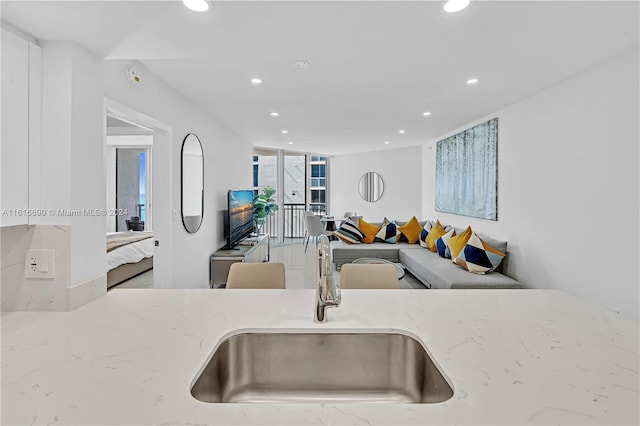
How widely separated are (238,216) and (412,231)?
10.1 ft

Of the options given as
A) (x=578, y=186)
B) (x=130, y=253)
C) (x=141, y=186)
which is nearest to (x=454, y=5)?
(x=578, y=186)

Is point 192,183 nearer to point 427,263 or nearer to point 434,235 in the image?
point 427,263

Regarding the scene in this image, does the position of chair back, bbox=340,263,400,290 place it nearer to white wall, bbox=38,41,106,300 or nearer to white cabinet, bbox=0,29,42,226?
white wall, bbox=38,41,106,300

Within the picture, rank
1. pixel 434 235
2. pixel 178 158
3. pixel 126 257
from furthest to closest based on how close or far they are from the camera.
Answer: pixel 434 235 < pixel 126 257 < pixel 178 158

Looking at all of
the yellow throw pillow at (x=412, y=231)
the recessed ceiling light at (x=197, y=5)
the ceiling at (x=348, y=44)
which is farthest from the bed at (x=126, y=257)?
the yellow throw pillow at (x=412, y=231)

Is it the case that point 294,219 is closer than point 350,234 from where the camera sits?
No

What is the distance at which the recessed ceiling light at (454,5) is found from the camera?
5.23ft

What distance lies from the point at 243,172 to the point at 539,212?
455cm

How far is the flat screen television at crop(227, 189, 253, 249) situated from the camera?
4.61 meters

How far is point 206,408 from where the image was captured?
2.52 ft

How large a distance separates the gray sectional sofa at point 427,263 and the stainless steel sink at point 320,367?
97.7 inches

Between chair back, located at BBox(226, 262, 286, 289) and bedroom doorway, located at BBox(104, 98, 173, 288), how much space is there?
1358 mm

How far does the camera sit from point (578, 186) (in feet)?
9.29

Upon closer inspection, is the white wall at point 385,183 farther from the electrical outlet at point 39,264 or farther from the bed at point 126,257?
the electrical outlet at point 39,264
